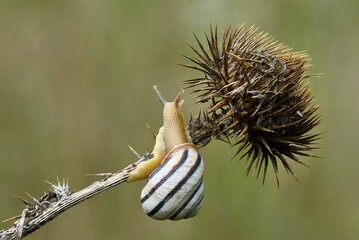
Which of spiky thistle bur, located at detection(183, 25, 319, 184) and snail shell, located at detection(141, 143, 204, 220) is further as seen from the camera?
spiky thistle bur, located at detection(183, 25, 319, 184)

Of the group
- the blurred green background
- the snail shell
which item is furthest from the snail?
the blurred green background

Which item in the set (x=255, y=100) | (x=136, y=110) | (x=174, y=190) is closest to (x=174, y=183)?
(x=174, y=190)

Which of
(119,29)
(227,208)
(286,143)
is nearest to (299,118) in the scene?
(286,143)

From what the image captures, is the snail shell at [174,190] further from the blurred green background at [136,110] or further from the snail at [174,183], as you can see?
the blurred green background at [136,110]

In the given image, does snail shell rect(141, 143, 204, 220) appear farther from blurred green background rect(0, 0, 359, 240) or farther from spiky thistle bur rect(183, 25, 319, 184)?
blurred green background rect(0, 0, 359, 240)

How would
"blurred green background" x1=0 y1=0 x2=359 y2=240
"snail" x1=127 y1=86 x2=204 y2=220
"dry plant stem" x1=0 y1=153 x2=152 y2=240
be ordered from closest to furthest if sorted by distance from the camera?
"dry plant stem" x1=0 y1=153 x2=152 y2=240 < "snail" x1=127 y1=86 x2=204 y2=220 < "blurred green background" x1=0 y1=0 x2=359 y2=240

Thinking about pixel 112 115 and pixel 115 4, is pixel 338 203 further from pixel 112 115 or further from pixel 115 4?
pixel 115 4
